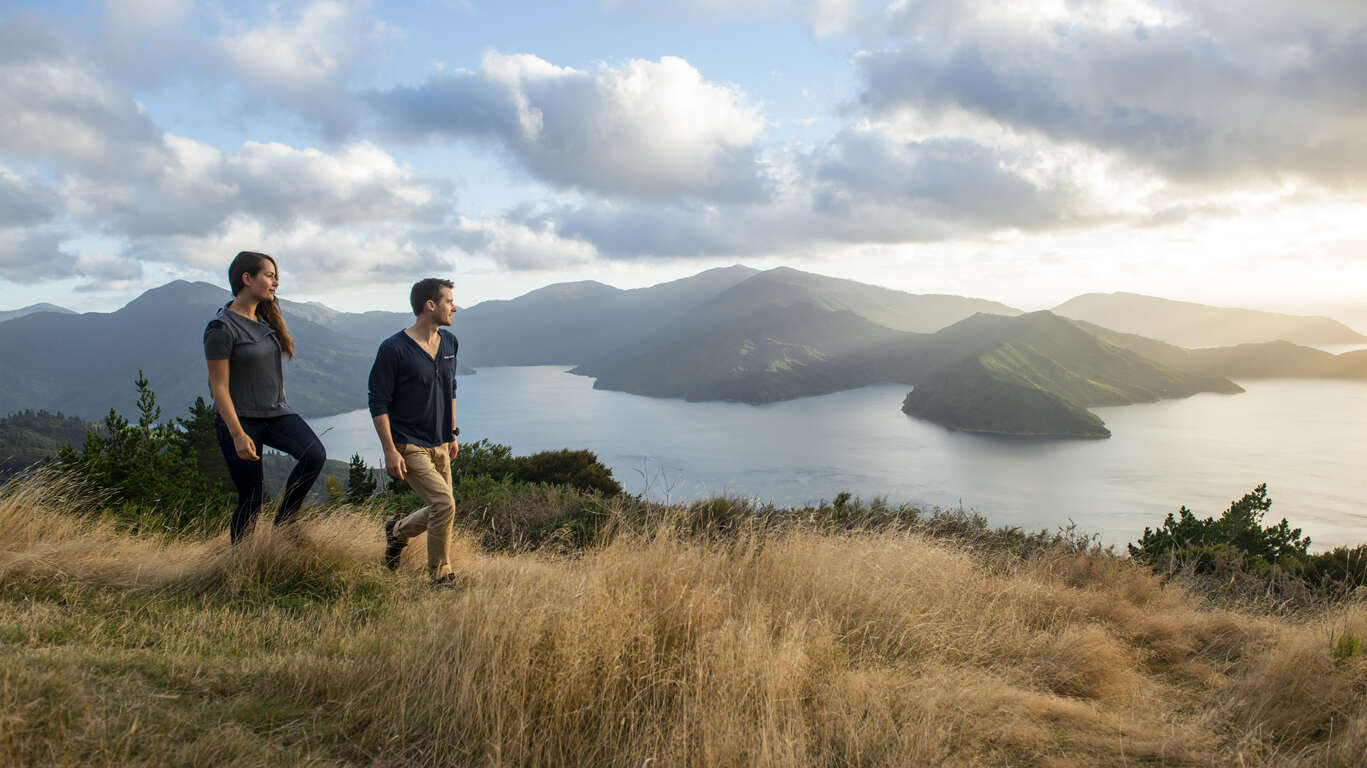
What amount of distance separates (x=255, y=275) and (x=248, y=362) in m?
0.54

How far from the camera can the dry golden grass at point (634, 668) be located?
229 cm

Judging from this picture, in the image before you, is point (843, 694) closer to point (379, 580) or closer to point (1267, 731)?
point (1267, 731)

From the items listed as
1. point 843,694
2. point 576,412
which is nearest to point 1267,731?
point 843,694

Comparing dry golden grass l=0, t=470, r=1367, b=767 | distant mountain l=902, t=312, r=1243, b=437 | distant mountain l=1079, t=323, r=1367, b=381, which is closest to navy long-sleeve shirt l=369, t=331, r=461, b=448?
dry golden grass l=0, t=470, r=1367, b=767

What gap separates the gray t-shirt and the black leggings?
0.32ft

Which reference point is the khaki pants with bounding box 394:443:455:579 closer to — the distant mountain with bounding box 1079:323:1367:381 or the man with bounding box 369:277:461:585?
the man with bounding box 369:277:461:585

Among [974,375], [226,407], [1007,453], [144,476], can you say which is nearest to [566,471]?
[144,476]

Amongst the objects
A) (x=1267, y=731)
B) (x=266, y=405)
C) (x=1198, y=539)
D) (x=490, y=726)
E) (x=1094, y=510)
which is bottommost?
(x=1094, y=510)

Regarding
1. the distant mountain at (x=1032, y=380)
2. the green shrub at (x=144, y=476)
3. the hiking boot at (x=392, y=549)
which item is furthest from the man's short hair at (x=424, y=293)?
the distant mountain at (x=1032, y=380)

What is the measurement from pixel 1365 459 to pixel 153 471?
105 meters

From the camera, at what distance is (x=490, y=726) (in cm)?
234

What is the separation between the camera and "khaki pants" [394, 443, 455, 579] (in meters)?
4.40

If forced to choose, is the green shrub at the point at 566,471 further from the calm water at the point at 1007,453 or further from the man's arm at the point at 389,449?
the calm water at the point at 1007,453

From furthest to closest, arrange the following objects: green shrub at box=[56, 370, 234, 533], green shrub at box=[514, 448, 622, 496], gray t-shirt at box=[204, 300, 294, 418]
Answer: green shrub at box=[514, 448, 622, 496], green shrub at box=[56, 370, 234, 533], gray t-shirt at box=[204, 300, 294, 418]
